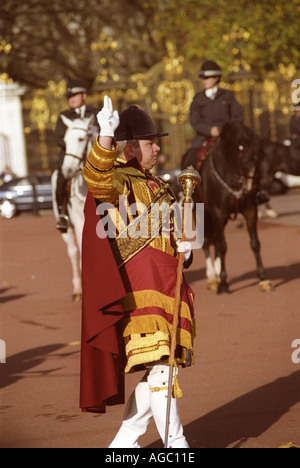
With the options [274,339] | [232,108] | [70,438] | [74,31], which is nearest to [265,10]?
[74,31]

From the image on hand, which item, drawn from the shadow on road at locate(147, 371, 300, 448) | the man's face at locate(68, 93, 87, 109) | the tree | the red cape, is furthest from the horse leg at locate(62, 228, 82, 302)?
the tree

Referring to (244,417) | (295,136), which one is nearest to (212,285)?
(244,417)

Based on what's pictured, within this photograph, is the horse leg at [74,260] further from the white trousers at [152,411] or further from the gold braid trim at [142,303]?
the gold braid trim at [142,303]

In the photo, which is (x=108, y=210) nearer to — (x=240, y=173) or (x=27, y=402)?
(x=27, y=402)

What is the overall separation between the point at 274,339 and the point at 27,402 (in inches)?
99.4

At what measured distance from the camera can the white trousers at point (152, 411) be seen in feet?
16.4

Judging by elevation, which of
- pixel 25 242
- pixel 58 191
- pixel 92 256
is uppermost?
pixel 92 256

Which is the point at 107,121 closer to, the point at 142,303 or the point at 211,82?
the point at 142,303

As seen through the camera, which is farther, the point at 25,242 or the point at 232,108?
the point at 25,242

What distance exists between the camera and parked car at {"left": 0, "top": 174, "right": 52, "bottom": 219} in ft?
96.8

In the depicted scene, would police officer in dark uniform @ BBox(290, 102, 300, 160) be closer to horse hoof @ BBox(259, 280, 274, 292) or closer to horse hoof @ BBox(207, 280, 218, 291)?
horse hoof @ BBox(207, 280, 218, 291)

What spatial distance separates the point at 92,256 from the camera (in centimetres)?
495

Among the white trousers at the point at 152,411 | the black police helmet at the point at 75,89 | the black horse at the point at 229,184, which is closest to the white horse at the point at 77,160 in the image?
the black police helmet at the point at 75,89

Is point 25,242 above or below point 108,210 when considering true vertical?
below
